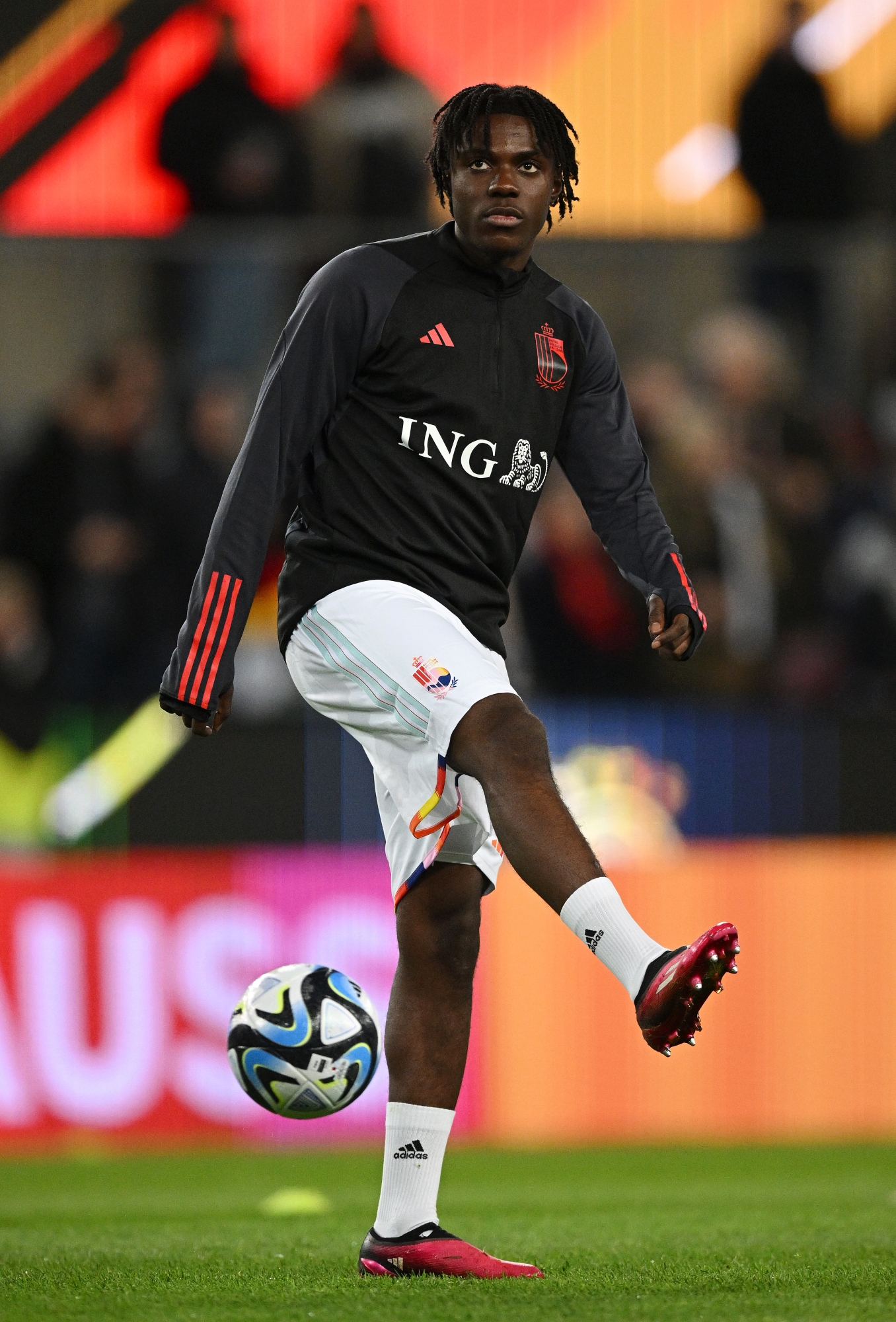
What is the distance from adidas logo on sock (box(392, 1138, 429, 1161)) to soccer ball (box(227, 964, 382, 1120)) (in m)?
0.38

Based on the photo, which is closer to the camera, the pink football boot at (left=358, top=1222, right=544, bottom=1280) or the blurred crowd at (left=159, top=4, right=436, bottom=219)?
the pink football boot at (left=358, top=1222, right=544, bottom=1280)

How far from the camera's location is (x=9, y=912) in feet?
26.9

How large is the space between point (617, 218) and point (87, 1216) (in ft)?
21.6

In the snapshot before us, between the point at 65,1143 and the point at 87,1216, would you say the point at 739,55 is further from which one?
the point at 87,1216

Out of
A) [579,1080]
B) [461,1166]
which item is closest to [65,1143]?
[461,1166]

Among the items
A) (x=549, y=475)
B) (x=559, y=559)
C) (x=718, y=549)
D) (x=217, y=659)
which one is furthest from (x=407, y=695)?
(x=718, y=549)

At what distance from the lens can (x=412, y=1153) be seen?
407 cm

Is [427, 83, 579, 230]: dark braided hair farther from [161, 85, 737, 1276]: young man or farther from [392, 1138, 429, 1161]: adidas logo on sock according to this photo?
[392, 1138, 429, 1161]: adidas logo on sock

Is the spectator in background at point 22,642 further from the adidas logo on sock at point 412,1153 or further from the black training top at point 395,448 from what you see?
the adidas logo on sock at point 412,1153

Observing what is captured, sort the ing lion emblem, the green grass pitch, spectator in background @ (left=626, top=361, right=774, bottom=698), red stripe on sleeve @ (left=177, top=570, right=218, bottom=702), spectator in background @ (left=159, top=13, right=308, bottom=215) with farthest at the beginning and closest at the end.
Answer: spectator in background @ (left=159, top=13, right=308, bottom=215), spectator in background @ (left=626, top=361, right=774, bottom=698), the ing lion emblem, red stripe on sleeve @ (left=177, top=570, right=218, bottom=702), the green grass pitch

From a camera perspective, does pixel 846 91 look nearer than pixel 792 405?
No

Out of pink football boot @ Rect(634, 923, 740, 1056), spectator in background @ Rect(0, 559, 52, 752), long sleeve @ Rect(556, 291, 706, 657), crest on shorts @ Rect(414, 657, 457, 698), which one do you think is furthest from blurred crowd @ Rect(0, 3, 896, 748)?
pink football boot @ Rect(634, 923, 740, 1056)

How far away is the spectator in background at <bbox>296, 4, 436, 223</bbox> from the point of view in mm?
10312

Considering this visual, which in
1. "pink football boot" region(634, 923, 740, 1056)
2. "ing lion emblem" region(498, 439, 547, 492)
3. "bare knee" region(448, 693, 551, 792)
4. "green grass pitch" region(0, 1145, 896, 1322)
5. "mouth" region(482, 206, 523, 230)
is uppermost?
"mouth" region(482, 206, 523, 230)
